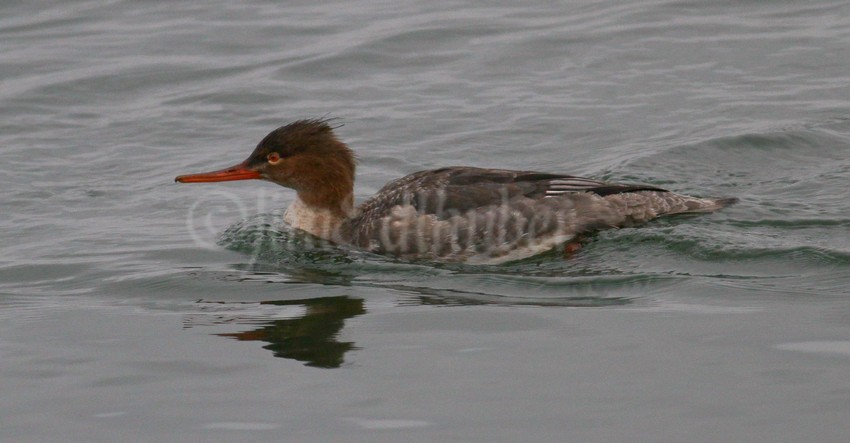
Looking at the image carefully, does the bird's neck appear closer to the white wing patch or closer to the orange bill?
the orange bill

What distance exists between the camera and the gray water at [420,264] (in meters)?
6.30

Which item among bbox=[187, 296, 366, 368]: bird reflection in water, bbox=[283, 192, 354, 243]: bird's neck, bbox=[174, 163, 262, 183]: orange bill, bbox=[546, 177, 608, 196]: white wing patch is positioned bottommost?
bbox=[187, 296, 366, 368]: bird reflection in water

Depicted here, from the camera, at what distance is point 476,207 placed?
9633 mm

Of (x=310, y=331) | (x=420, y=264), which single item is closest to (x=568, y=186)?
(x=420, y=264)

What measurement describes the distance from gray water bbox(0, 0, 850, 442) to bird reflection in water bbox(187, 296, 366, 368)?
25 millimetres

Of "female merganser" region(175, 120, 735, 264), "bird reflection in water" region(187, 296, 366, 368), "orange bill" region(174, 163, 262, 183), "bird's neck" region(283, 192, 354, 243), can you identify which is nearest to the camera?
"bird reflection in water" region(187, 296, 366, 368)

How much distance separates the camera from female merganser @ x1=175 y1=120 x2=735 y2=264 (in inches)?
381

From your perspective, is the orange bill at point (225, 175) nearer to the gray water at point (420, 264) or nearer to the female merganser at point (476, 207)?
the female merganser at point (476, 207)

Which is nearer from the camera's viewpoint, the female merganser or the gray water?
the gray water

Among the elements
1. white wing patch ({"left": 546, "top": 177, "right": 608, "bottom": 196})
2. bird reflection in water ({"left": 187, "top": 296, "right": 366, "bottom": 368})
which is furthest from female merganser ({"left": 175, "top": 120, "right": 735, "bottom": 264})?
bird reflection in water ({"left": 187, "top": 296, "right": 366, "bottom": 368})

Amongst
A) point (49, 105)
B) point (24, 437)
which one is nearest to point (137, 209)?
point (49, 105)

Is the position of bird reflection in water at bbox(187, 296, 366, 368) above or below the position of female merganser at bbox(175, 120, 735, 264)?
below

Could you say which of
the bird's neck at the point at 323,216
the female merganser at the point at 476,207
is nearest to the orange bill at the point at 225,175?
the female merganser at the point at 476,207

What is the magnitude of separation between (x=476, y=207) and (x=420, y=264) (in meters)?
0.63
